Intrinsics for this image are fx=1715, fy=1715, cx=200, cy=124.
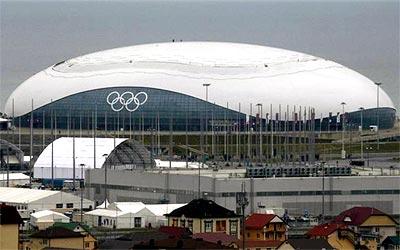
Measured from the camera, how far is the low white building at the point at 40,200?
35.3 metres

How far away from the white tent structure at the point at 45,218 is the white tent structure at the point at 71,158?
12.7 m

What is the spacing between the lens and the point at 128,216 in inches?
1291

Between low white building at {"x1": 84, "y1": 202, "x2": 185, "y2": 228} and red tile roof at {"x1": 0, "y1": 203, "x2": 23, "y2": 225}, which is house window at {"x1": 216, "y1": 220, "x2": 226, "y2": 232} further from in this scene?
red tile roof at {"x1": 0, "y1": 203, "x2": 23, "y2": 225}

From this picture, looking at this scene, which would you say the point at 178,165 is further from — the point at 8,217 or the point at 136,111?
the point at 8,217

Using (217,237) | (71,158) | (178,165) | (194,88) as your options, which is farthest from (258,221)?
(194,88)

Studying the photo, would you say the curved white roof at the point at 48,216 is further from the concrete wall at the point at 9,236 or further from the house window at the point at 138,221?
the concrete wall at the point at 9,236

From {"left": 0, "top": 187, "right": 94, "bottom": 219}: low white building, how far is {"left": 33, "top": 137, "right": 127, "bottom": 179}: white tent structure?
745 centimetres

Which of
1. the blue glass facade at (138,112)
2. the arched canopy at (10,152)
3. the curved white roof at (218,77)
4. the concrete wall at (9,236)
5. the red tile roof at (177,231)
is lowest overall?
the red tile roof at (177,231)

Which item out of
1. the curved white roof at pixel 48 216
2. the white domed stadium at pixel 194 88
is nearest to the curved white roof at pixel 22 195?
the curved white roof at pixel 48 216

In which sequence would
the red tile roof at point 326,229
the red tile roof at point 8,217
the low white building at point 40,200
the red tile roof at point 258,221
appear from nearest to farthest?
the red tile roof at point 8,217 → the red tile roof at point 326,229 → the red tile roof at point 258,221 → the low white building at point 40,200

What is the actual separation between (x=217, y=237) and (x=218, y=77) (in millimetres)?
45091

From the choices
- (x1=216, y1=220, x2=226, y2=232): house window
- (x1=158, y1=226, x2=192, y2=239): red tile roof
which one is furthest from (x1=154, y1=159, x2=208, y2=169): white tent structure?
(x1=158, y1=226, x2=192, y2=239): red tile roof

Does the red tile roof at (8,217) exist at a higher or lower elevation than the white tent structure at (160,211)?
higher

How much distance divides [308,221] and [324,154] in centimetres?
2104
